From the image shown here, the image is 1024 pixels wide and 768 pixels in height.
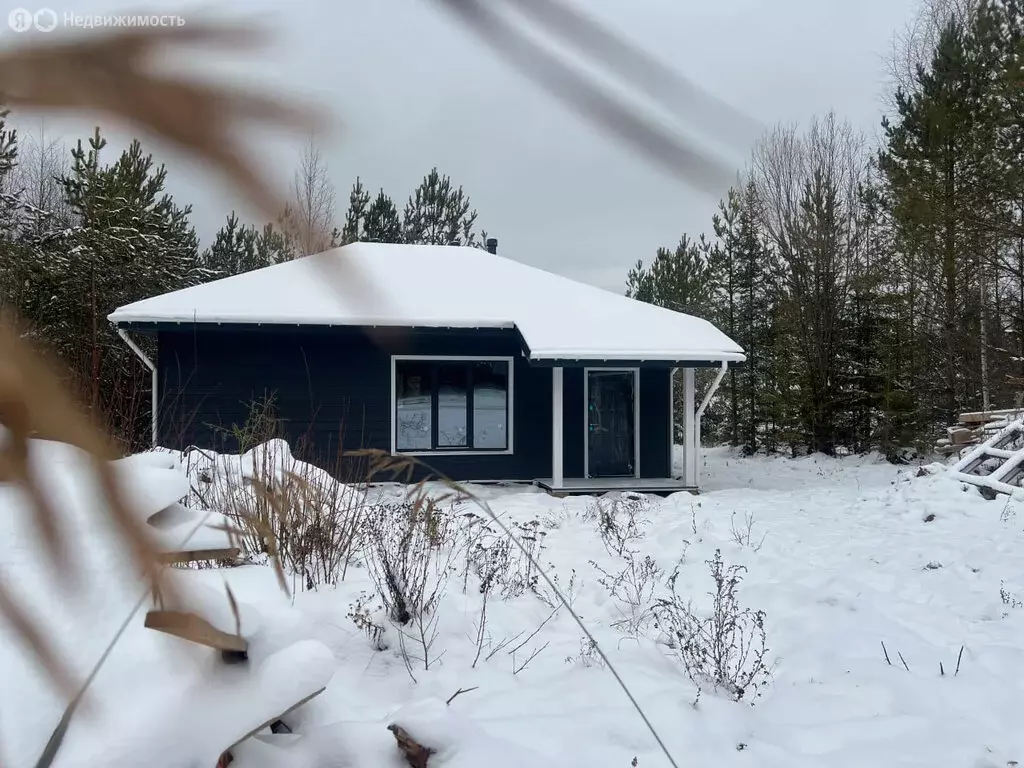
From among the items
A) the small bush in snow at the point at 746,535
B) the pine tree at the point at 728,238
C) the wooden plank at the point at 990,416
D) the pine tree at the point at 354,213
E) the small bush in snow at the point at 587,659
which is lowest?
the small bush in snow at the point at 587,659

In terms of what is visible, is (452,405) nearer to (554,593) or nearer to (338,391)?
(338,391)

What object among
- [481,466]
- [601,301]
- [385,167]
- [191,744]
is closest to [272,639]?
[191,744]

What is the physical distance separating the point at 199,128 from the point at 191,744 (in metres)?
1.55

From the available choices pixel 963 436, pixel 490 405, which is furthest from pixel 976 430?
pixel 490 405

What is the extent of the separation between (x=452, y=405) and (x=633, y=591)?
258 inches

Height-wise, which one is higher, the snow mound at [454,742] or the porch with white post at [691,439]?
the porch with white post at [691,439]

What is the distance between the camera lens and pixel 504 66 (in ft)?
1.78

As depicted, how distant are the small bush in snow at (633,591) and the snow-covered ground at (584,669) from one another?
36mm

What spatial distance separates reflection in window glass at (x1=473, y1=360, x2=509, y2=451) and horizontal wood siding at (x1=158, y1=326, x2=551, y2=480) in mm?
167

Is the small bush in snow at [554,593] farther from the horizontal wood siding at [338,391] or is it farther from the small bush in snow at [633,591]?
the horizontal wood siding at [338,391]

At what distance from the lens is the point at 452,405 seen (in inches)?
430

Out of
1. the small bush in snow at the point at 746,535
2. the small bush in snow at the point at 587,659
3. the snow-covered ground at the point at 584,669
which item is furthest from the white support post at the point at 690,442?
the small bush in snow at the point at 587,659

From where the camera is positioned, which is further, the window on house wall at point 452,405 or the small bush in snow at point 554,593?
the window on house wall at point 452,405

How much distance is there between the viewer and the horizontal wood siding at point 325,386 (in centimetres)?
1018
